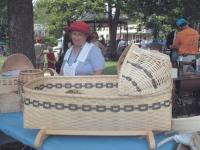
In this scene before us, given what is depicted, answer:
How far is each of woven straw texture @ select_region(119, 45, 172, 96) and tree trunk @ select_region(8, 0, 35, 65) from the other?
3890mm

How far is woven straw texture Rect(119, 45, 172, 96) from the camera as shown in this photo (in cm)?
268

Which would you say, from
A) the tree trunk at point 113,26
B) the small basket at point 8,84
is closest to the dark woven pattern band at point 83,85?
the small basket at point 8,84

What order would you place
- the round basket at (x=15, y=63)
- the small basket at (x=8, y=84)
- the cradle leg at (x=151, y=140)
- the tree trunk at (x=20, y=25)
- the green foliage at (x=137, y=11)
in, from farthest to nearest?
the green foliage at (x=137, y=11) < the tree trunk at (x=20, y=25) < the round basket at (x=15, y=63) < the small basket at (x=8, y=84) < the cradle leg at (x=151, y=140)

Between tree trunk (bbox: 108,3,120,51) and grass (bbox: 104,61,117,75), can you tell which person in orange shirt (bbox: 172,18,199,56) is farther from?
tree trunk (bbox: 108,3,120,51)

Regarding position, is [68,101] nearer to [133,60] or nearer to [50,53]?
[133,60]

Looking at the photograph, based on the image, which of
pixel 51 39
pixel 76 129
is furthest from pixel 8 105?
pixel 51 39

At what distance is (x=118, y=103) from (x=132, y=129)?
17 cm

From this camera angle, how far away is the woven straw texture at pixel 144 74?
8.80 ft

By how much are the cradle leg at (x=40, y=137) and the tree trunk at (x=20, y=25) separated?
3988 mm

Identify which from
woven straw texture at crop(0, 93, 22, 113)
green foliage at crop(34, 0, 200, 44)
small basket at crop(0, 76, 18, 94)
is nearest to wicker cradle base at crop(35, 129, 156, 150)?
woven straw texture at crop(0, 93, 22, 113)

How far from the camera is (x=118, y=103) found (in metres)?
2.63

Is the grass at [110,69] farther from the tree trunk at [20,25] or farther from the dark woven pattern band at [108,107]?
the dark woven pattern band at [108,107]

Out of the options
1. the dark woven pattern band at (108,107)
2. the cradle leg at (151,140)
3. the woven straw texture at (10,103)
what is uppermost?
the dark woven pattern band at (108,107)

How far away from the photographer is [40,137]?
2.71 m
